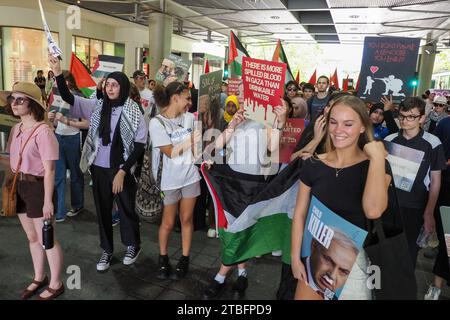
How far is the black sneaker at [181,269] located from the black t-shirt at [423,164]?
6.61 feet

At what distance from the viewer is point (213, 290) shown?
310 centimetres

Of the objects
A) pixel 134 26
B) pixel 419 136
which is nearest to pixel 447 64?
pixel 134 26

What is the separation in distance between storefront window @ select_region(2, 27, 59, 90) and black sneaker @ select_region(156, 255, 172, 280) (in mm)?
14723

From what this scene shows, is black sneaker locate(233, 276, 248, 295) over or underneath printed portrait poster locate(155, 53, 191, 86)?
underneath

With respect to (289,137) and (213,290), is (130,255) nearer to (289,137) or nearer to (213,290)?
(213,290)

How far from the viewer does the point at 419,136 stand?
298 cm

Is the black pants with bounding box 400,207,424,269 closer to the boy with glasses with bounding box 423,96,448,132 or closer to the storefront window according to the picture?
the boy with glasses with bounding box 423,96,448,132

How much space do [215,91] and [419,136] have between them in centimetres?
191

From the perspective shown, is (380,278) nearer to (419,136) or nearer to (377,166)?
(377,166)

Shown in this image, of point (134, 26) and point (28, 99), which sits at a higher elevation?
point (134, 26)

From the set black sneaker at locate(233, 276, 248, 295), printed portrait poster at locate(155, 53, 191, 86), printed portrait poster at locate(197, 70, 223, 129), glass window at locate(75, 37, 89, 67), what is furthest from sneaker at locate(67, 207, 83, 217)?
glass window at locate(75, 37, 89, 67)

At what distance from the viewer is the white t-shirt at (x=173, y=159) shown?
3.15 metres

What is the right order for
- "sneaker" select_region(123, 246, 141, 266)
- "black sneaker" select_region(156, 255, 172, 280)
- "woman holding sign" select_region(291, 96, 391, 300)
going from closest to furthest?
"woman holding sign" select_region(291, 96, 391, 300) < "black sneaker" select_region(156, 255, 172, 280) < "sneaker" select_region(123, 246, 141, 266)

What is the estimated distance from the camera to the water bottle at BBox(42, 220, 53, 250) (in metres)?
2.73
